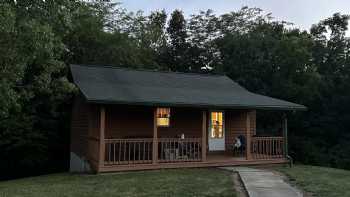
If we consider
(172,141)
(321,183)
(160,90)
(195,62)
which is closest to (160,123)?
(160,90)

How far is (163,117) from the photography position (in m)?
15.0

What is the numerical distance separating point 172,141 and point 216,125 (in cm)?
387

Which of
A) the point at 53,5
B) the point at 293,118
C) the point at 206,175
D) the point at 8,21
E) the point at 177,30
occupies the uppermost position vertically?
the point at 177,30

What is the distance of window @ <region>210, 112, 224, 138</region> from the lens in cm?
1605

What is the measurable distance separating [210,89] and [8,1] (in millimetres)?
8316

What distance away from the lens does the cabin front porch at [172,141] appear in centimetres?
1213

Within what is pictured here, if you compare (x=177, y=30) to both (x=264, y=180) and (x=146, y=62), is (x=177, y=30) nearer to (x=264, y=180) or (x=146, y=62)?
(x=146, y=62)

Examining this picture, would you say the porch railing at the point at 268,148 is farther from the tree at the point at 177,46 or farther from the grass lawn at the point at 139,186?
the tree at the point at 177,46

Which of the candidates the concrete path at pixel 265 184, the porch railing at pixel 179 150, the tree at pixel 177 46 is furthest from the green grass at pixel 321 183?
the tree at pixel 177 46

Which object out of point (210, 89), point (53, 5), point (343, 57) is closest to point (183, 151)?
point (210, 89)

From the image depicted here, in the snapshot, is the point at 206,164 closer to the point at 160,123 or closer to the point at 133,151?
the point at 133,151

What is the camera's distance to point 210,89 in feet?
51.3

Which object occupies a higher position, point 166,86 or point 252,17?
point 252,17

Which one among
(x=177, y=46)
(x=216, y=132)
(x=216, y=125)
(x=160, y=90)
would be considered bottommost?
(x=216, y=132)
